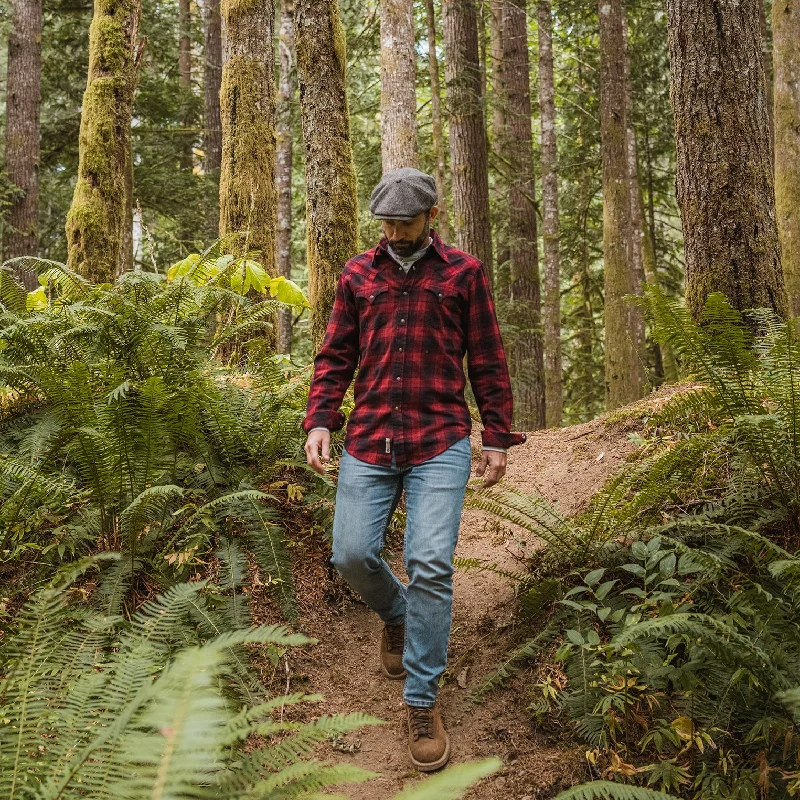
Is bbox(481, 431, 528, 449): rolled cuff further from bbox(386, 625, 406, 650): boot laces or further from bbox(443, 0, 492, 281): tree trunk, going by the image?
bbox(443, 0, 492, 281): tree trunk

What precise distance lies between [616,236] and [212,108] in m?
10.2

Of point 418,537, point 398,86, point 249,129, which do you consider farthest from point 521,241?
point 418,537

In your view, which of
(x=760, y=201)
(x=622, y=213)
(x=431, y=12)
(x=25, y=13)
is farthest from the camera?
(x=25, y=13)

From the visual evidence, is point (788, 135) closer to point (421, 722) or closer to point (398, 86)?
point (398, 86)

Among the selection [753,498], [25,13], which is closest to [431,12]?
[25,13]

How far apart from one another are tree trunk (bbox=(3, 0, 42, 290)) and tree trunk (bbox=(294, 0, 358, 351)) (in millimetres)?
9412

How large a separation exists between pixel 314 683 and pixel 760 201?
4470 millimetres

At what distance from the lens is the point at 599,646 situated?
3.21m

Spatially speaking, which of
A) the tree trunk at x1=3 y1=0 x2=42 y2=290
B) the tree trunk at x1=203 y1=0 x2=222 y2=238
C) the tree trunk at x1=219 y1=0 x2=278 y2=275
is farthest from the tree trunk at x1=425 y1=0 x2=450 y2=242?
the tree trunk at x1=3 y1=0 x2=42 y2=290

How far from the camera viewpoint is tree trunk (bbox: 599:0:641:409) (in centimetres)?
1038

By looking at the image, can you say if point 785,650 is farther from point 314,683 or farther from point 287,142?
point 287,142

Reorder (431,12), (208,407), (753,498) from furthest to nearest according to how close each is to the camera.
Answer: (431,12), (208,407), (753,498)

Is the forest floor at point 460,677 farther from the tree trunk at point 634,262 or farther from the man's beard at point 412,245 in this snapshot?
the tree trunk at point 634,262

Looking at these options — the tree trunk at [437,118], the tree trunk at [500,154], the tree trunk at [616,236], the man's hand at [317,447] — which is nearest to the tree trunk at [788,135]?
the tree trunk at [616,236]
